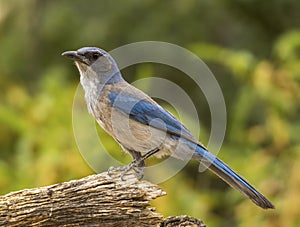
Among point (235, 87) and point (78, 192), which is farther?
point (235, 87)

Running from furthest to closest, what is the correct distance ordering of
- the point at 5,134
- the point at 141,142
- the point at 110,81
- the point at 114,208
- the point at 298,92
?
the point at 5,134 < the point at 298,92 < the point at 110,81 < the point at 141,142 < the point at 114,208

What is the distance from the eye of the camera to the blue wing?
640cm

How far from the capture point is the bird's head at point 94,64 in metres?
6.46

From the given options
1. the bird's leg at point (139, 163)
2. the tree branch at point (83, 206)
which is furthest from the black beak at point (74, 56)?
the tree branch at point (83, 206)

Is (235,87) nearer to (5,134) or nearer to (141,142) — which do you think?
(5,134)

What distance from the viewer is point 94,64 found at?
6547 mm

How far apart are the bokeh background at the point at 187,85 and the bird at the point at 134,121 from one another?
9.42 ft

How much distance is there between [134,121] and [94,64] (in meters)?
0.58

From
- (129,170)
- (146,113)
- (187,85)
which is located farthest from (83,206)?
(187,85)

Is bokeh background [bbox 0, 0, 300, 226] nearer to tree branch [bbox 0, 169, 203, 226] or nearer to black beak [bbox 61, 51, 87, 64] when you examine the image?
black beak [bbox 61, 51, 87, 64]

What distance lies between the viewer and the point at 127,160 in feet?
30.3

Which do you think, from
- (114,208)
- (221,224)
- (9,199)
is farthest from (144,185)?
(221,224)

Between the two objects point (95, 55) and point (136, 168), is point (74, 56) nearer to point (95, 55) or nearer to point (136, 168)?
point (95, 55)

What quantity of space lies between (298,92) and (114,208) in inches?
202
